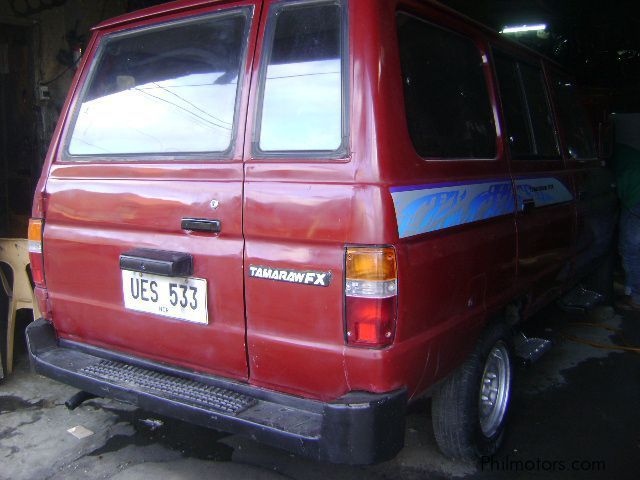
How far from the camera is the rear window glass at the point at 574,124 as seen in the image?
Answer: 388 centimetres

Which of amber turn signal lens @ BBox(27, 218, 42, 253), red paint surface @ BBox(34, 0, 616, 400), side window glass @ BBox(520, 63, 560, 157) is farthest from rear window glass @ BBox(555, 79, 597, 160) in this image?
amber turn signal lens @ BBox(27, 218, 42, 253)

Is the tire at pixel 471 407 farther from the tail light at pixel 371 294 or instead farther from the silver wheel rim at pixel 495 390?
the tail light at pixel 371 294

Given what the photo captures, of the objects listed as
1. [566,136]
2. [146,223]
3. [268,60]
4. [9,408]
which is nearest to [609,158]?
[566,136]

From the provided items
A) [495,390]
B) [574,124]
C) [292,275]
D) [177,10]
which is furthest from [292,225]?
[574,124]

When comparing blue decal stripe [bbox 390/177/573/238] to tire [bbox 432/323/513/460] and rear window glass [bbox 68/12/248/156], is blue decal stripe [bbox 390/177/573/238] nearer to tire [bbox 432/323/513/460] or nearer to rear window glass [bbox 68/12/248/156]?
tire [bbox 432/323/513/460]

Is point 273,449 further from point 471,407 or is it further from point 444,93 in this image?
point 444,93

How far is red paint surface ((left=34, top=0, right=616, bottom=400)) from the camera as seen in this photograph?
76.3 inches

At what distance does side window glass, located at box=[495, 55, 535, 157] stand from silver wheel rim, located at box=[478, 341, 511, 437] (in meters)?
1.07

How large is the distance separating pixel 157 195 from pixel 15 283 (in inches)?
83.0

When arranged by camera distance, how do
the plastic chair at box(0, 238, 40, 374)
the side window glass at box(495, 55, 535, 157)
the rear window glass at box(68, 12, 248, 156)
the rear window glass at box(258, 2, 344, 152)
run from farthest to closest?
the plastic chair at box(0, 238, 40, 374), the side window glass at box(495, 55, 535, 157), the rear window glass at box(68, 12, 248, 156), the rear window glass at box(258, 2, 344, 152)

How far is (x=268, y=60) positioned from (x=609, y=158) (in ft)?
12.5

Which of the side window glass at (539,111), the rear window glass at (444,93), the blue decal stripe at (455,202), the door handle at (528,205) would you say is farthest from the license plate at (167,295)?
the side window glass at (539,111)

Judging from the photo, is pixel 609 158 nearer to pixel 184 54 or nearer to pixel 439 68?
pixel 439 68

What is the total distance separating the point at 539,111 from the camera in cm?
347
